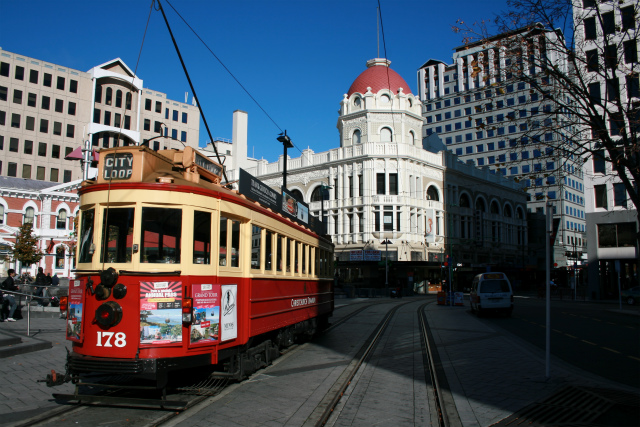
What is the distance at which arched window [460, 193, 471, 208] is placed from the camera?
2335 inches

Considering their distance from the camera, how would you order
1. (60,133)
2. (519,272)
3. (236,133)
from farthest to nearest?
1. (519,272)
2. (236,133)
3. (60,133)

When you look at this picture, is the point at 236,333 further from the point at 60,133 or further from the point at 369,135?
the point at 60,133

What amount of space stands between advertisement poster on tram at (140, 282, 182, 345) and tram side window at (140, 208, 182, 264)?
0.37 m

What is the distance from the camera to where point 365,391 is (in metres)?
7.76

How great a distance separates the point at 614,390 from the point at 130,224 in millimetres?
7596

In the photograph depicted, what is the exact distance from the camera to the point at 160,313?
6238 mm

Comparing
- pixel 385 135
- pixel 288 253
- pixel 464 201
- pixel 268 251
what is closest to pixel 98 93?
pixel 385 135

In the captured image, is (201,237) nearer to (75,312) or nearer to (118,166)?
(118,166)

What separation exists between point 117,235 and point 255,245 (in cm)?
Result: 246

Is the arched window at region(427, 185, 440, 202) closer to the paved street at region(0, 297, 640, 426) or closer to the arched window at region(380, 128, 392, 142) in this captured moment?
the arched window at region(380, 128, 392, 142)

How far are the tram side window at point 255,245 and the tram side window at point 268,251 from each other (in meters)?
0.37

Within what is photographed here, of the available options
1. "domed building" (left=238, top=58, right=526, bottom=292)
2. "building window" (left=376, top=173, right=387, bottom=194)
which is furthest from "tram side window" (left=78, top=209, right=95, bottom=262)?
"building window" (left=376, top=173, right=387, bottom=194)

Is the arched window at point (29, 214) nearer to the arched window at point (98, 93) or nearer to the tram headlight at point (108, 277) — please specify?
the arched window at point (98, 93)

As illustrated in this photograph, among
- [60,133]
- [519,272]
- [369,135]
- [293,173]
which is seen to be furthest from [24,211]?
[519,272]
